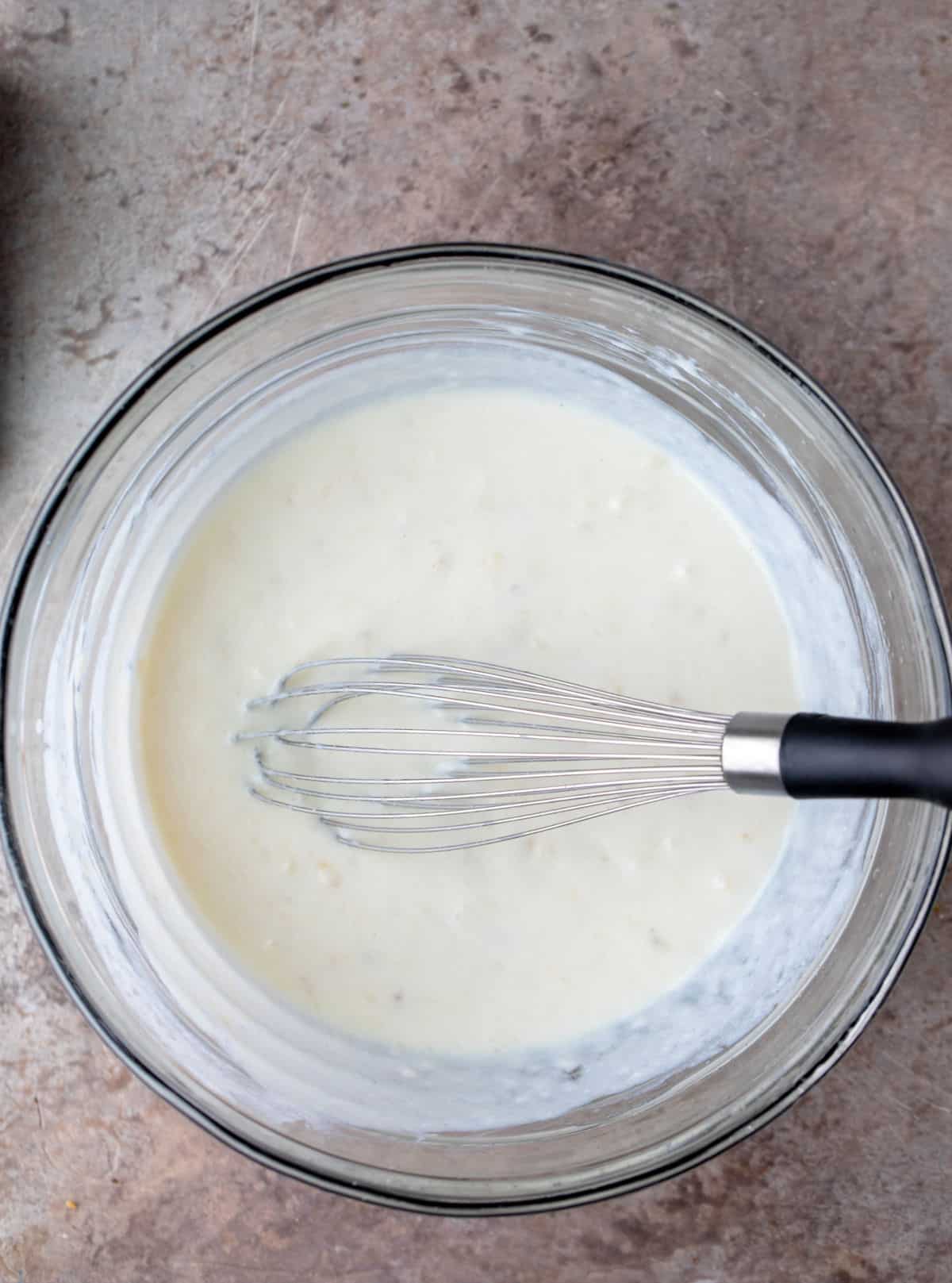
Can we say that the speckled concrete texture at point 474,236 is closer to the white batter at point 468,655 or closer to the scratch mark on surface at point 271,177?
the scratch mark on surface at point 271,177

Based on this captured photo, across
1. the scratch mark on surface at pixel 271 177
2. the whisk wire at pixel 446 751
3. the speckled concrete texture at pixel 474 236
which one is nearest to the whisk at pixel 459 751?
the whisk wire at pixel 446 751

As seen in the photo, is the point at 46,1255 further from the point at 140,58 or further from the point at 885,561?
the point at 140,58

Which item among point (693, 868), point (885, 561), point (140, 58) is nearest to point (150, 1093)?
point (693, 868)

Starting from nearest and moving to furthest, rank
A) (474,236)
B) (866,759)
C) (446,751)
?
(866,759) < (446,751) < (474,236)

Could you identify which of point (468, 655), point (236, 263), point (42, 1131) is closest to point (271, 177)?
point (236, 263)

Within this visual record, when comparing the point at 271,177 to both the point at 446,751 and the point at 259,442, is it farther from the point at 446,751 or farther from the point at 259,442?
the point at 446,751

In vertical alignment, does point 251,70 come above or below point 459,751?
above

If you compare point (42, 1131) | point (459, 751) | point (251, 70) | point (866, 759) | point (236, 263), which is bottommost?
point (42, 1131)
